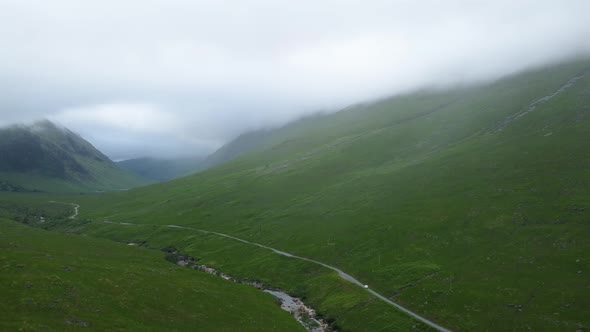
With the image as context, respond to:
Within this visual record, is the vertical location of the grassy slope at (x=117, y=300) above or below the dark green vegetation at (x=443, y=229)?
above

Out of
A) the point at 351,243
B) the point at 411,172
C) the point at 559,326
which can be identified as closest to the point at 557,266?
the point at 559,326

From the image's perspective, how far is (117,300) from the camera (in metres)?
52.0

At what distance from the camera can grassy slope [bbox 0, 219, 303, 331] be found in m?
42.8

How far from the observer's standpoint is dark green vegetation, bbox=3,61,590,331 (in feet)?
208

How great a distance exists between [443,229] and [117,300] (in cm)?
7374

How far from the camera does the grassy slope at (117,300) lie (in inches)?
1683

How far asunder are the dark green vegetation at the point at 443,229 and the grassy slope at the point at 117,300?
1743 centimetres

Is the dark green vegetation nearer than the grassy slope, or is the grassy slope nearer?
the grassy slope

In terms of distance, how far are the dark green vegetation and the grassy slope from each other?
17434 mm

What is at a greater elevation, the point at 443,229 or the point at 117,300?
the point at 117,300

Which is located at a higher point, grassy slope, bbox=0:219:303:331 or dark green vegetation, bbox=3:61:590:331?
grassy slope, bbox=0:219:303:331

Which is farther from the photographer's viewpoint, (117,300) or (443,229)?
(443,229)

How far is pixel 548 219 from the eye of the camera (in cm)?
8494

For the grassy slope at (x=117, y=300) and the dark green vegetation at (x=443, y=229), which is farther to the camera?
the dark green vegetation at (x=443, y=229)
